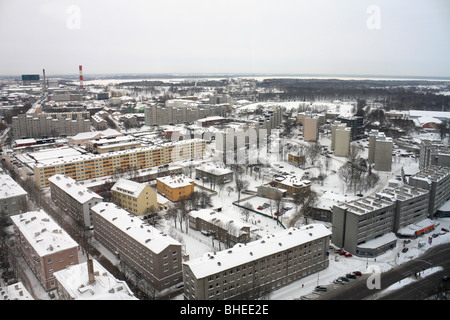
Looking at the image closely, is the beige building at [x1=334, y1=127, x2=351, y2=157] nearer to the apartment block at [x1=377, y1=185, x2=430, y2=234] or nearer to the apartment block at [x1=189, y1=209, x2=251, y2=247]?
the apartment block at [x1=377, y1=185, x2=430, y2=234]

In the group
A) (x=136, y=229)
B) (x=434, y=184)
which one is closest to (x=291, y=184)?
(x=434, y=184)

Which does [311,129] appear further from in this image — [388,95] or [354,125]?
[388,95]

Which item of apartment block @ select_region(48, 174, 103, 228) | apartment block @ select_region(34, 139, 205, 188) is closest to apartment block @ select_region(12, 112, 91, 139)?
A: apartment block @ select_region(34, 139, 205, 188)

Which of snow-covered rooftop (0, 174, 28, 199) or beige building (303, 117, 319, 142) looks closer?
snow-covered rooftop (0, 174, 28, 199)

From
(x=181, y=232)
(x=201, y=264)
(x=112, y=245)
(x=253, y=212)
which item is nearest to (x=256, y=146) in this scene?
(x=253, y=212)

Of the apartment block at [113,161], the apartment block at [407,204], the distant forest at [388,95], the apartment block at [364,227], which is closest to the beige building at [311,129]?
the apartment block at [113,161]

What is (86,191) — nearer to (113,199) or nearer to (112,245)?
(113,199)
